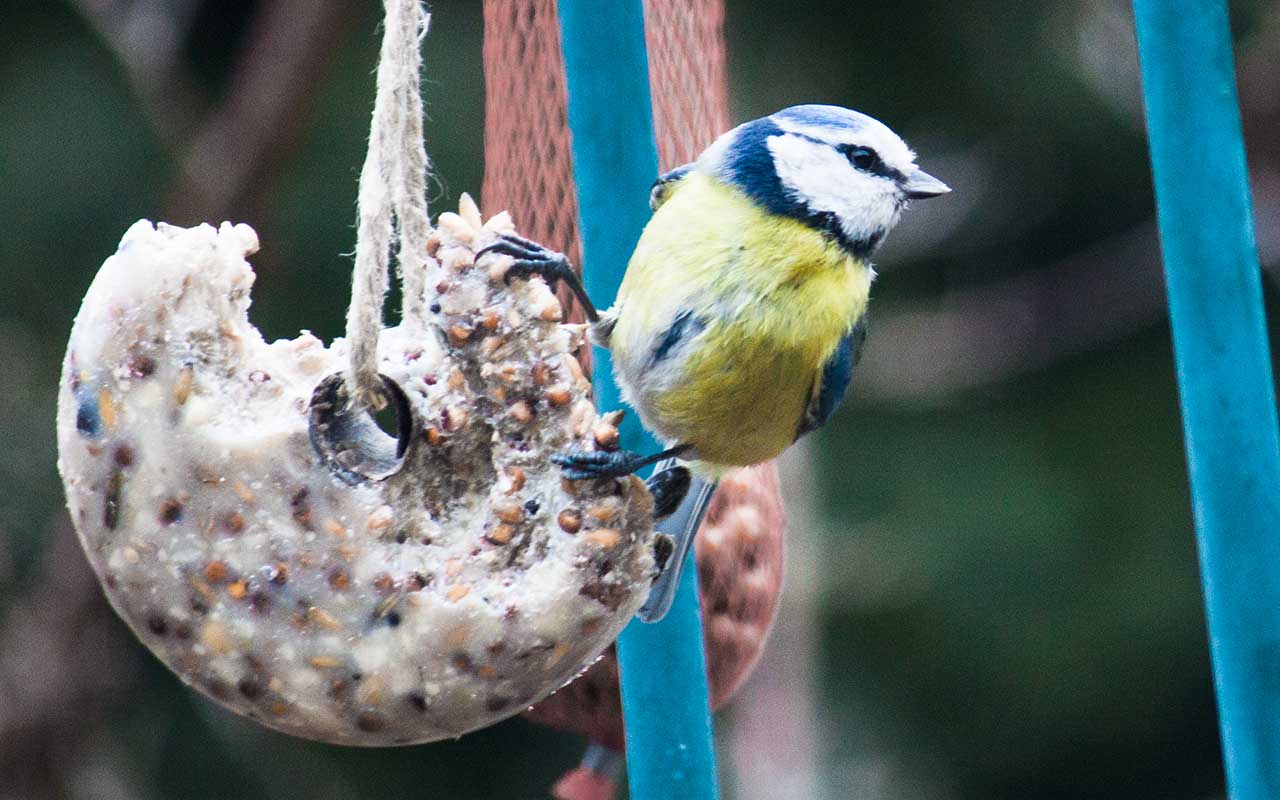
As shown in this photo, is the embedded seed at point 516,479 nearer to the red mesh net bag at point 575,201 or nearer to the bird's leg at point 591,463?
the bird's leg at point 591,463

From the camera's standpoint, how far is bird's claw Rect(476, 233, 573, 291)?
1193mm

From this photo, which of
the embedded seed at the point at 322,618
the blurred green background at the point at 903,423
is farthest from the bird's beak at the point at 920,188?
the blurred green background at the point at 903,423

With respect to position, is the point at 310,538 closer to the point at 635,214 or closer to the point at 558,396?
the point at 558,396

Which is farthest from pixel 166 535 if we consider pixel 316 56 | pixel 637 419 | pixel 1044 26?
pixel 1044 26

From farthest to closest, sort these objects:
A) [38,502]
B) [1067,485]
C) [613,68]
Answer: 1. [1067,485]
2. [38,502]
3. [613,68]

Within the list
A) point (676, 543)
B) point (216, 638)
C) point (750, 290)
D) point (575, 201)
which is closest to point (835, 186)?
point (750, 290)

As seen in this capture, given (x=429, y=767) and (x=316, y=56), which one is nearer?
(x=316, y=56)

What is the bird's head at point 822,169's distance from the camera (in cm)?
151

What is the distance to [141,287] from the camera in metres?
1.16

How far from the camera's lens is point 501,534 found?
1.15 m

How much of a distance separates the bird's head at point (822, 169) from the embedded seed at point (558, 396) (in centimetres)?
41

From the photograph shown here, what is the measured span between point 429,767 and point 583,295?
2.26 meters

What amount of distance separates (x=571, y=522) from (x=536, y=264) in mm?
222

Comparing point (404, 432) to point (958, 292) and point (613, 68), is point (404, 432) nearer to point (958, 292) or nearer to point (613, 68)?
point (613, 68)
